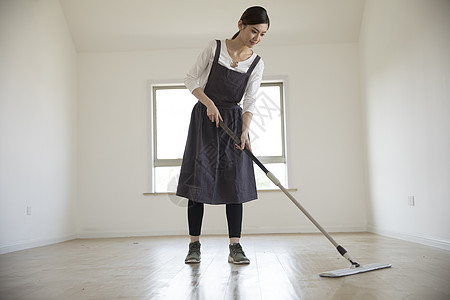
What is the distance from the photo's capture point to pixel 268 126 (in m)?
5.07

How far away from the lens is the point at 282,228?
4801 mm

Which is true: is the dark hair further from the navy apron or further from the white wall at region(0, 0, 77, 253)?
the white wall at region(0, 0, 77, 253)

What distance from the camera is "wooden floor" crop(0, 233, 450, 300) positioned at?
149 cm

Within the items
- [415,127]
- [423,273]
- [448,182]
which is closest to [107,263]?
[423,273]

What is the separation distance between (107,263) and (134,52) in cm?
321

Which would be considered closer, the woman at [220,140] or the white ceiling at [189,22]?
the woman at [220,140]

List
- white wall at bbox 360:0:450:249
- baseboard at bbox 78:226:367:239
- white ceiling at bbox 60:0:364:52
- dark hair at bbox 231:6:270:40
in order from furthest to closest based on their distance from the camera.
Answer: baseboard at bbox 78:226:367:239, white ceiling at bbox 60:0:364:52, white wall at bbox 360:0:450:249, dark hair at bbox 231:6:270:40

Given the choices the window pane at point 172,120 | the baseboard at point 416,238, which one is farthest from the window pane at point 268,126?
the baseboard at point 416,238

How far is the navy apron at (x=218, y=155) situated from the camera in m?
2.27

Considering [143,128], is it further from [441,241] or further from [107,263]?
[441,241]

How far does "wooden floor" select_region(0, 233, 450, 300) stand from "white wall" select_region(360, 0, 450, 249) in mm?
556

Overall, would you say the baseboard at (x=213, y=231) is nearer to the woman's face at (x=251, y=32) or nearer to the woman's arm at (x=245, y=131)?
the woman's arm at (x=245, y=131)

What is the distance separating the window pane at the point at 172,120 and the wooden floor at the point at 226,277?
2435mm

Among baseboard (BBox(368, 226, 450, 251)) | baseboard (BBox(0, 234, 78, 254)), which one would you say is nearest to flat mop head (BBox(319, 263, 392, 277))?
baseboard (BBox(368, 226, 450, 251))
